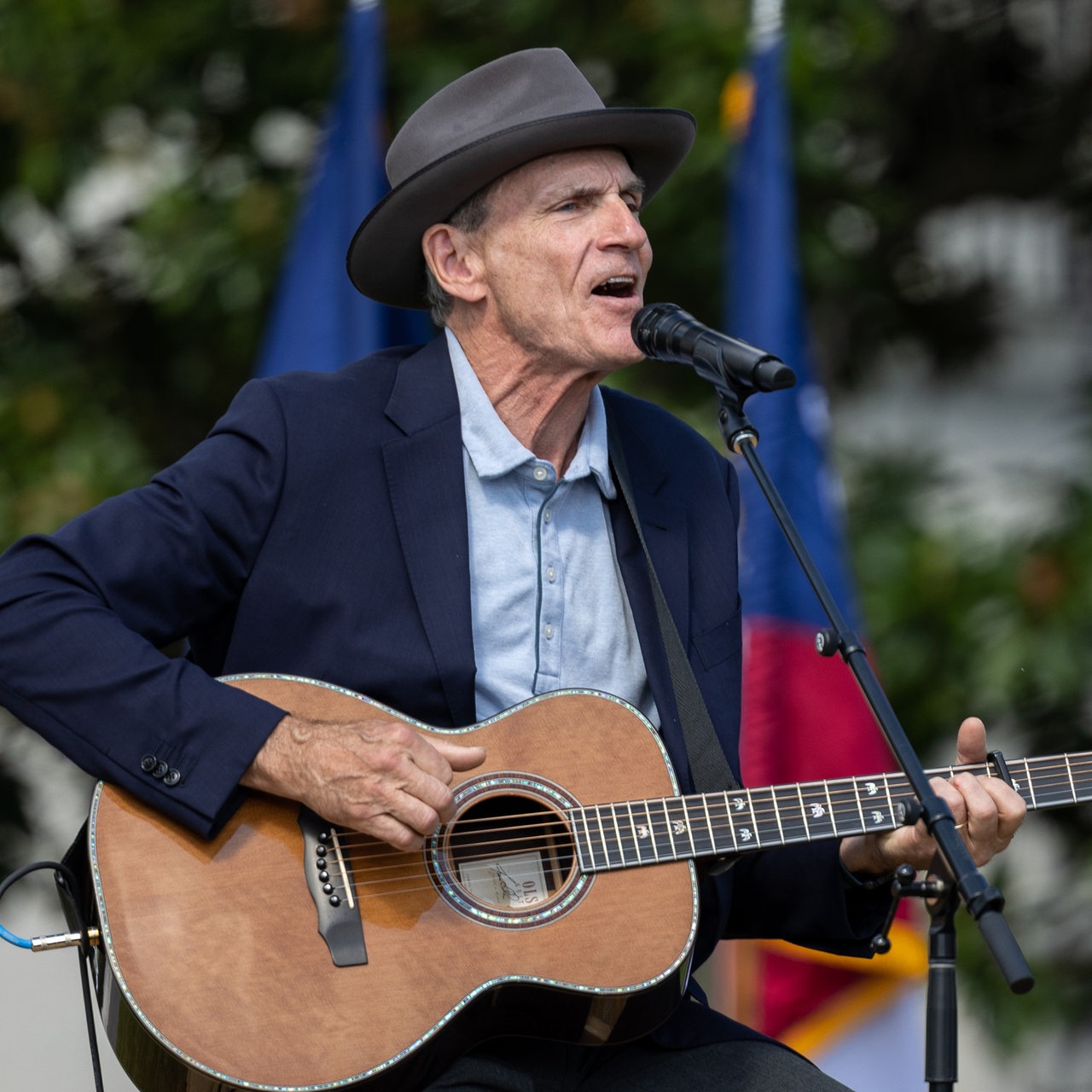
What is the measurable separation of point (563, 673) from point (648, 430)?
0.61 metres

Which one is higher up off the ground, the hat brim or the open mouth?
the hat brim

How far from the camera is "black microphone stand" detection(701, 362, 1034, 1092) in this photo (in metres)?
2.19

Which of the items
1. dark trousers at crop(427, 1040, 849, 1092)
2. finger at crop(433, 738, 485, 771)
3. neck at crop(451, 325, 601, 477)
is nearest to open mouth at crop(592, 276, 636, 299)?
neck at crop(451, 325, 601, 477)

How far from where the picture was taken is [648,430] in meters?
3.34

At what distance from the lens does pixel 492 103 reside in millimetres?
3209

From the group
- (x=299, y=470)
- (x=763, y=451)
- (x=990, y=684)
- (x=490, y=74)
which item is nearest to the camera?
(x=299, y=470)

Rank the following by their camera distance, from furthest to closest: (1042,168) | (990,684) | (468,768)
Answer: (1042,168) < (990,684) < (468,768)

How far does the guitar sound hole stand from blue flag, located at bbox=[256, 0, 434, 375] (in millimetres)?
2504

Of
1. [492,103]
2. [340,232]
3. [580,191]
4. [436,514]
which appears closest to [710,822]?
[436,514]

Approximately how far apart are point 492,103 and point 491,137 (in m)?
0.17

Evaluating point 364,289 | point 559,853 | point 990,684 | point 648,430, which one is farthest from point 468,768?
point 990,684

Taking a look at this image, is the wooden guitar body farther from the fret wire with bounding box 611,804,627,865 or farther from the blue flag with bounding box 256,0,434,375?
the blue flag with bounding box 256,0,434,375

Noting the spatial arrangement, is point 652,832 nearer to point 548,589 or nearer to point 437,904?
point 437,904

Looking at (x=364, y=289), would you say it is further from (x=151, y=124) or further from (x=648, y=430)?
(x=151, y=124)
